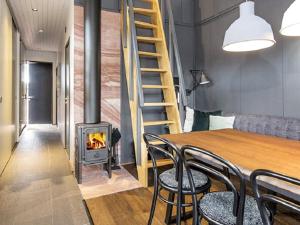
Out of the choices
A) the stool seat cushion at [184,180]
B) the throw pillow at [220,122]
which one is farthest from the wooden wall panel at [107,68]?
the stool seat cushion at [184,180]

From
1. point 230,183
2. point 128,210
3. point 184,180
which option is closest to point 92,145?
point 128,210

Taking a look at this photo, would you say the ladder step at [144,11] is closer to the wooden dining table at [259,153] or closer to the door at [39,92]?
the wooden dining table at [259,153]

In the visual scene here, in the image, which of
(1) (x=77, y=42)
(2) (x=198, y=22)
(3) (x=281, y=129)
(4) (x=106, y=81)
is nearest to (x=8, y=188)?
(4) (x=106, y=81)

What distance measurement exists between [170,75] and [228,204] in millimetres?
2342

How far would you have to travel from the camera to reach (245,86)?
3.33 m

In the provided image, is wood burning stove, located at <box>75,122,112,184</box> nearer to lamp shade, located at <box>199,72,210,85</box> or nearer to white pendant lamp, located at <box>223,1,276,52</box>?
lamp shade, located at <box>199,72,210,85</box>

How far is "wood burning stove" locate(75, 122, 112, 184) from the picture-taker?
2959 mm

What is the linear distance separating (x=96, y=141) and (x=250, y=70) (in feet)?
7.74

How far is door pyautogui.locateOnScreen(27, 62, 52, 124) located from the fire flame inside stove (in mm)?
6212

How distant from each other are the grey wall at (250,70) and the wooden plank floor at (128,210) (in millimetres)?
1378

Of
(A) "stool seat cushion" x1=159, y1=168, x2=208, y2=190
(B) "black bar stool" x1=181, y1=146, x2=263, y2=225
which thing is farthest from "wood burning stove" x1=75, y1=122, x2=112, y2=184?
(B) "black bar stool" x1=181, y1=146, x2=263, y2=225

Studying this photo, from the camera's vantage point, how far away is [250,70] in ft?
10.6

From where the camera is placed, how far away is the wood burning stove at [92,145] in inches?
116

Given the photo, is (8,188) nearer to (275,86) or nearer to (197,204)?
(197,204)
